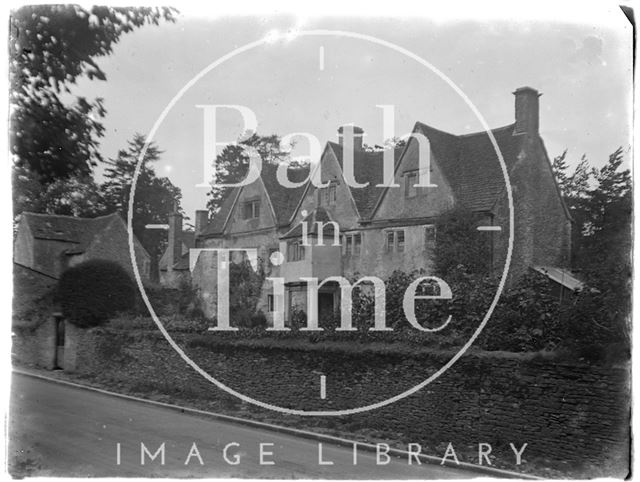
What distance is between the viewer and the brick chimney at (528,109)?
929 centimetres

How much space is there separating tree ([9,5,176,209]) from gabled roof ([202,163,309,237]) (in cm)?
269

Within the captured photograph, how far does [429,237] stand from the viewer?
11297 millimetres

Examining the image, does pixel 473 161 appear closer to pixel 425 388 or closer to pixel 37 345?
pixel 425 388

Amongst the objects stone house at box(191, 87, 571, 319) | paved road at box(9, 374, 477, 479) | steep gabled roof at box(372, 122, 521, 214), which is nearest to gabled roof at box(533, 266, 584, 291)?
stone house at box(191, 87, 571, 319)

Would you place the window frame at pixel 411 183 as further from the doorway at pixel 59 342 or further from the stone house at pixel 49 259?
the doorway at pixel 59 342

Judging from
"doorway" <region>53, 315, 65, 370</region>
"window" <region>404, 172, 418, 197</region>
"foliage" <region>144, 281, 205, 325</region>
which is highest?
"window" <region>404, 172, 418, 197</region>

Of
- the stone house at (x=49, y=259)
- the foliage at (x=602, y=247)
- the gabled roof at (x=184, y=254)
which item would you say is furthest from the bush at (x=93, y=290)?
the foliage at (x=602, y=247)

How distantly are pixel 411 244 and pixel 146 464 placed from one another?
5.61 meters

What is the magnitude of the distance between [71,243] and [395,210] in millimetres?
5604

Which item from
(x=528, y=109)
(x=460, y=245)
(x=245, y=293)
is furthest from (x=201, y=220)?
(x=528, y=109)

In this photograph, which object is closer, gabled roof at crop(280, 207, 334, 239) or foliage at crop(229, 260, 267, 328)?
foliage at crop(229, 260, 267, 328)

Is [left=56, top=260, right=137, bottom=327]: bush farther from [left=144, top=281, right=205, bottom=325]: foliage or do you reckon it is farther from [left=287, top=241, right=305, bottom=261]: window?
[left=287, top=241, right=305, bottom=261]: window

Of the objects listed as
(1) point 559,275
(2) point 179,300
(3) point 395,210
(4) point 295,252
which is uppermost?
(3) point 395,210

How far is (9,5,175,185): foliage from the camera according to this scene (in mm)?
8195
